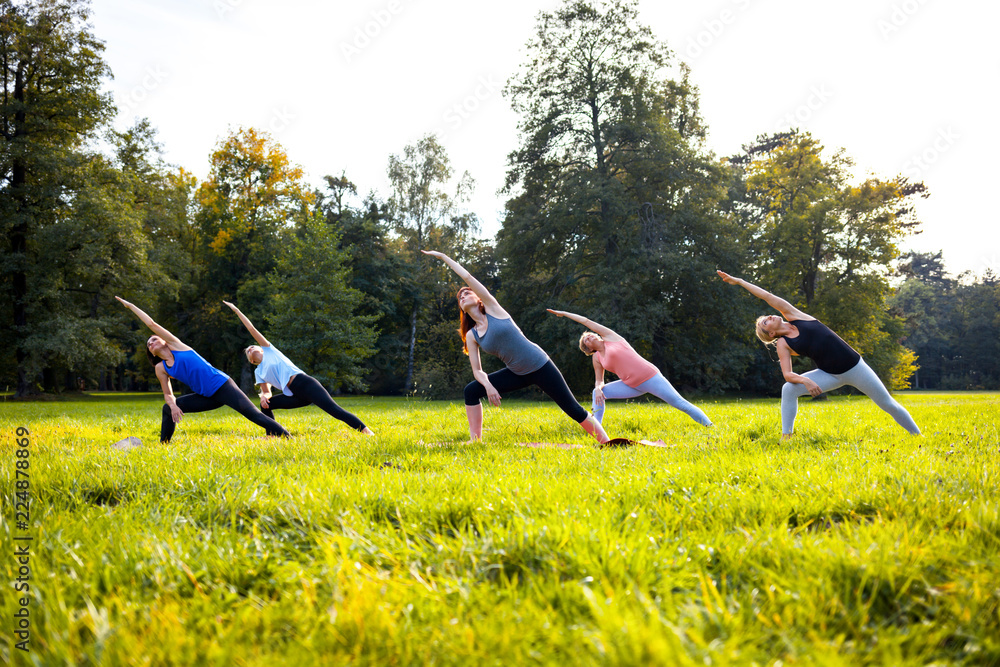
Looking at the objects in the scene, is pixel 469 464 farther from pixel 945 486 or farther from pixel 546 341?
pixel 546 341

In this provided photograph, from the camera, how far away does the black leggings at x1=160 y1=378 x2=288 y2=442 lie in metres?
7.14

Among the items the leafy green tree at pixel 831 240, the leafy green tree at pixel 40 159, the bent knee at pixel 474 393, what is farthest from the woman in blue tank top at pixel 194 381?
the leafy green tree at pixel 831 240

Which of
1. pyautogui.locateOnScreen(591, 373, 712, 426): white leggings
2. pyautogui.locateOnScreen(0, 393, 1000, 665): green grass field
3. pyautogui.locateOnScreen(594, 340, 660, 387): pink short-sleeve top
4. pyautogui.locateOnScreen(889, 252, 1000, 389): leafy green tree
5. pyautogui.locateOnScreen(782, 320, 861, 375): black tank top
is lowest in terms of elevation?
pyautogui.locateOnScreen(0, 393, 1000, 665): green grass field

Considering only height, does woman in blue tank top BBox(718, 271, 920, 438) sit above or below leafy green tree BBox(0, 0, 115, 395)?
below

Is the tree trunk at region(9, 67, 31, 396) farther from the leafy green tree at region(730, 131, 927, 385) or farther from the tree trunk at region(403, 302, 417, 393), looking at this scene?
the leafy green tree at region(730, 131, 927, 385)

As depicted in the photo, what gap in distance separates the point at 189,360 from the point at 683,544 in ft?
23.2

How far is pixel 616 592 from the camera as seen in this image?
1992 mm

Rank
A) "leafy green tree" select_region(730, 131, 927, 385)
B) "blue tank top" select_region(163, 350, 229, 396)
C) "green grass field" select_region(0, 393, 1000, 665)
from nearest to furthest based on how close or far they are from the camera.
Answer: "green grass field" select_region(0, 393, 1000, 665), "blue tank top" select_region(163, 350, 229, 396), "leafy green tree" select_region(730, 131, 927, 385)

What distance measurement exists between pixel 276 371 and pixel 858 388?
770 cm

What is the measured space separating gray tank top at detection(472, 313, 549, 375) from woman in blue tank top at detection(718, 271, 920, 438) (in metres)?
2.47

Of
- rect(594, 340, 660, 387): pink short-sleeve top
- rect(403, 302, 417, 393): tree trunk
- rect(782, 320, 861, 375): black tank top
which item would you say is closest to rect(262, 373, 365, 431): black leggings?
rect(594, 340, 660, 387): pink short-sleeve top

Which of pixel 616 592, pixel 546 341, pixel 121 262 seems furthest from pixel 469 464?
pixel 121 262

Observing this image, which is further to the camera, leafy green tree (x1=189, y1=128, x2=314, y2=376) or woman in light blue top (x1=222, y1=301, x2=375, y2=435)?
leafy green tree (x1=189, y1=128, x2=314, y2=376)

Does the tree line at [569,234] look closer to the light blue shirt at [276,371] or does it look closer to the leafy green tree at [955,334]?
the light blue shirt at [276,371]
